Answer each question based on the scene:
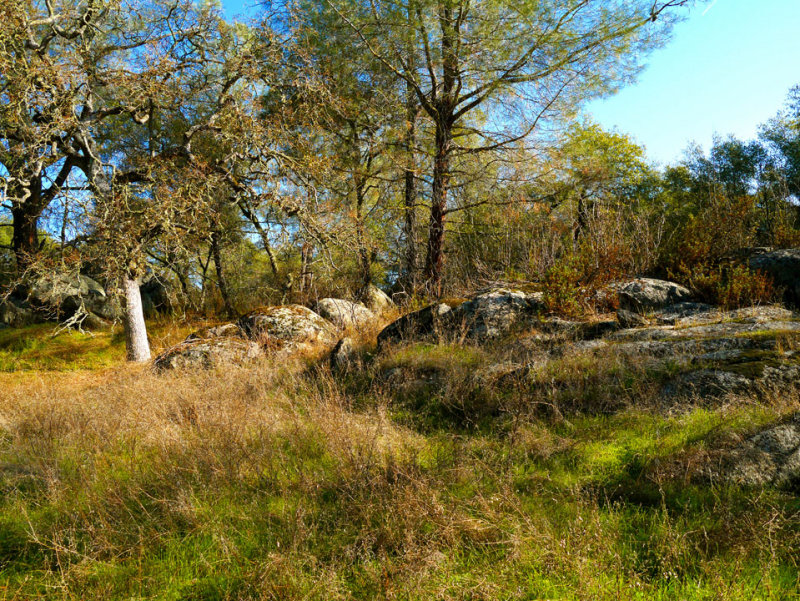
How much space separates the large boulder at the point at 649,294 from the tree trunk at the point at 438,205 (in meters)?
4.59

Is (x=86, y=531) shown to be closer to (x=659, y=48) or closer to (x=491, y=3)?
(x=491, y=3)

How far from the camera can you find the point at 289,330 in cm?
1026

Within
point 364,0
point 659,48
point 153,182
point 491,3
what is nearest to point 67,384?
point 153,182

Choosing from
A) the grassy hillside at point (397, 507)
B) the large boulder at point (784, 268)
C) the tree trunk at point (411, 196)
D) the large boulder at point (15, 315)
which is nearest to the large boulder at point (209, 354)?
the grassy hillside at point (397, 507)

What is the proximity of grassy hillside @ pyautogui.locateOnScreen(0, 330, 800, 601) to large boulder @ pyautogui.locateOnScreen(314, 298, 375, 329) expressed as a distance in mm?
5938

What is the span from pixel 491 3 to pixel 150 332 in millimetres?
12214

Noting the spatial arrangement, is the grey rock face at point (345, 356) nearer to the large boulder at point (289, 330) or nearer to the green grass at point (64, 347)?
the large boulder at point (289, 330)

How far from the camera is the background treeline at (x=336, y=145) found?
31.2 feet

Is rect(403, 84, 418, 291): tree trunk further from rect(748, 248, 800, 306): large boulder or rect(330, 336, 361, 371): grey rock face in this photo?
rect(748, 248, 800, 306): large boulder

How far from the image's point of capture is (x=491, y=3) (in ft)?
32.4

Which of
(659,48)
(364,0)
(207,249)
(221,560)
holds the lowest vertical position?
(221,560)

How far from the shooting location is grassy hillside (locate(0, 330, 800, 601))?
8.36ft

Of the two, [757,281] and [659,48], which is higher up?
[659,48]

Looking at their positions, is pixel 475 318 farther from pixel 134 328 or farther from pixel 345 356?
pixel 134 328
